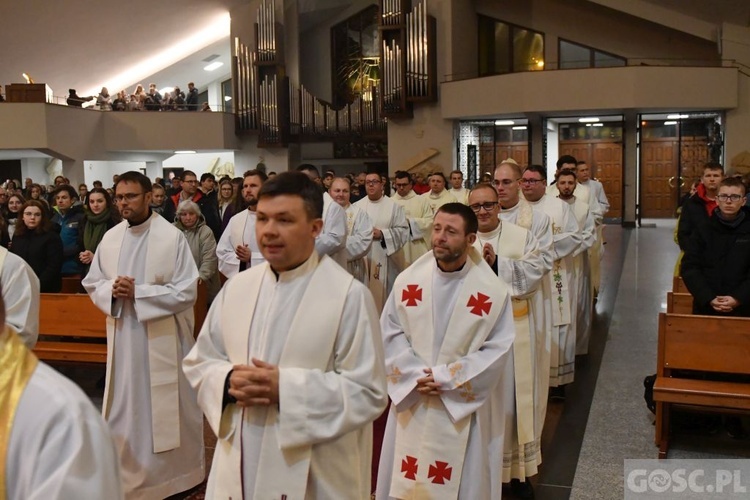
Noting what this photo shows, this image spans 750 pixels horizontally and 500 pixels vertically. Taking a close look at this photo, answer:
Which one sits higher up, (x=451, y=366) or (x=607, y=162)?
(x=607, y=162)

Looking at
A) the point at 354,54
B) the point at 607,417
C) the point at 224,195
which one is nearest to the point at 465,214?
the point at 607,417

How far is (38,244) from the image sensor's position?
673 centimetres

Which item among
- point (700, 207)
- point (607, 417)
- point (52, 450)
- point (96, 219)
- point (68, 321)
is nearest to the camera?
point (52, 450)

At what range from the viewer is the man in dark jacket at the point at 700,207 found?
17.7 ft

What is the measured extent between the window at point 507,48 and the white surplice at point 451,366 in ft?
60.7

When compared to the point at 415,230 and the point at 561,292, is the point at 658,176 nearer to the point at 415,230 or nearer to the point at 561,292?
the point at 415,230

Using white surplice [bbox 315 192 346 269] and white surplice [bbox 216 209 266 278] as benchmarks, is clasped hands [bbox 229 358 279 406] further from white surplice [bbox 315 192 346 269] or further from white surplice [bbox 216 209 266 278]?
white surplice [bbox 315 192 346 269]

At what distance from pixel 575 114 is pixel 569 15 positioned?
3466mm

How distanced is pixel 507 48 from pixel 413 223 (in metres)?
13.4

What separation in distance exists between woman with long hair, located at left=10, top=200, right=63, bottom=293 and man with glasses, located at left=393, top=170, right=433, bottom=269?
361 centimetres

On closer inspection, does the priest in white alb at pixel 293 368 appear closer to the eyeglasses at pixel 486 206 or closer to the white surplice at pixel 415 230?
the eyeglasses at pixel 486 206

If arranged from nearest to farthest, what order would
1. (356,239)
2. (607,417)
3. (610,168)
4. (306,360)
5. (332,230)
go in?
(306,360)
(607,417)
(332,230)
(356,239)
(610,168)

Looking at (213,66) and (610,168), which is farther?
(213,66)

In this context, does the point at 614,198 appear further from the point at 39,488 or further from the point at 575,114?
the point at 39,488
